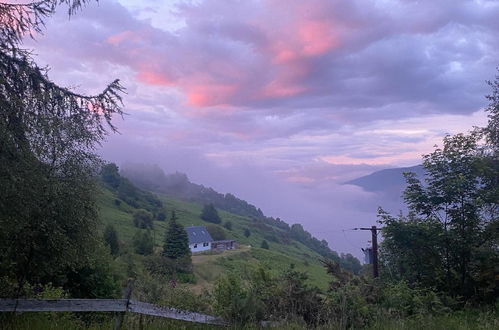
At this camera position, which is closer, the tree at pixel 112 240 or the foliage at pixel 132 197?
the tree at pixel 112 240

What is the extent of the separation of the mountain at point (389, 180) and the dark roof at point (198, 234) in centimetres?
3603

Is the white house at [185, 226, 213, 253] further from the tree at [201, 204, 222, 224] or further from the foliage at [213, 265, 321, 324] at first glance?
the foliage at [213, 265, 321, 324]

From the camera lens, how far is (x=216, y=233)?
11400 cm

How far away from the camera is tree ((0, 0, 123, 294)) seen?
6551 millimetres

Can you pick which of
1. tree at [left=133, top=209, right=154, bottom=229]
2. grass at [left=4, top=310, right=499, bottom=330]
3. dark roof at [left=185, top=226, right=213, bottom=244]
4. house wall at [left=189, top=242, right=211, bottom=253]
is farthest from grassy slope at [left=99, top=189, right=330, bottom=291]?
grass at [left=4, top=310, right=499, bottom=330]

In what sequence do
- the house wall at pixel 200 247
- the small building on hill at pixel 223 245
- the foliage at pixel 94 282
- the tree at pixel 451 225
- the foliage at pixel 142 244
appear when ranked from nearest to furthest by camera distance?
the tree at pixel 451 225
the foliage at pixel 94 282
the foliage at pixel 142 244
the small building on hill at pixel 223 245
the house wall at pixel 200 247

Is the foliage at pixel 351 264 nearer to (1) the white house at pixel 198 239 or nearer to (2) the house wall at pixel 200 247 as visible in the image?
(2) the house wall at pixel 200 247

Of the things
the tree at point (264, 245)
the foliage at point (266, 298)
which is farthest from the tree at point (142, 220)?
the foliage at point (266, 298)

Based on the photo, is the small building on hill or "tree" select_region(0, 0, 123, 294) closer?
"tree" select_region(0, 0, 123, 294)

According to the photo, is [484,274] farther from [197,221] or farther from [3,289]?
[197,221]

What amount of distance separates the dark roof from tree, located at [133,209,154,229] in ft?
28.3

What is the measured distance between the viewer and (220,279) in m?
9.13

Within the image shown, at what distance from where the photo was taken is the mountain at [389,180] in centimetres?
1461

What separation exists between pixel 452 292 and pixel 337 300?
477cm
